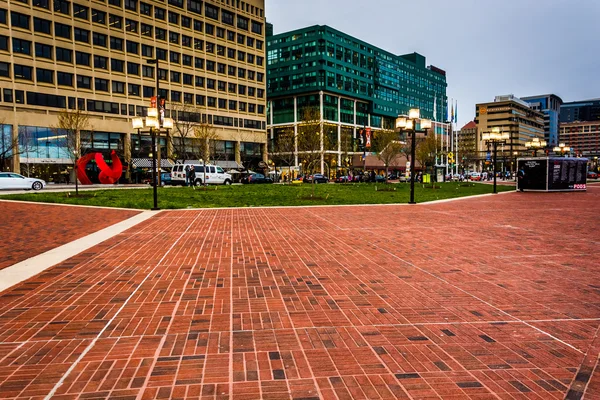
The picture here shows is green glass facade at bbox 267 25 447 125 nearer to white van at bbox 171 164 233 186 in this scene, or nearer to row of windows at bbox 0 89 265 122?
row of windows at bbox 0 89 265 122

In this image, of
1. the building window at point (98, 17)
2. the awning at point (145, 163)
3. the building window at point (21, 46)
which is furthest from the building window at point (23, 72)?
the awning at point (145, 163)

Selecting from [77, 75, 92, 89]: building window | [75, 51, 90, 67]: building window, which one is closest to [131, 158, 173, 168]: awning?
[77, 75, 92, 89]: building window

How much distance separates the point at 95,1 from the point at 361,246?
5678 centimetres

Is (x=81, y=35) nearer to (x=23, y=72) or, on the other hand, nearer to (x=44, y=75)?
(x=44, y=75)

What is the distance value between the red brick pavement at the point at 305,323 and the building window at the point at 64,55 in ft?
166

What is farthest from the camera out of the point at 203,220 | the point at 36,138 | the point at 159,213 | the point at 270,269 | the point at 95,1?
the point at 95,1

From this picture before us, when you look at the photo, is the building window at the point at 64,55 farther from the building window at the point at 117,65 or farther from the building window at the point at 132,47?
the building window at the point at 132,47

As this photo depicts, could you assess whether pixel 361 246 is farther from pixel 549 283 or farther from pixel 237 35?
pixel 237 35

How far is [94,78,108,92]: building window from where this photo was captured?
52.3m

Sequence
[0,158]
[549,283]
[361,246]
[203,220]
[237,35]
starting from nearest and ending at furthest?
[549,283] < [361,246] < [203,220] < [0,158] < [237,35]

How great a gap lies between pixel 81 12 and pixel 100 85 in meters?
8.66

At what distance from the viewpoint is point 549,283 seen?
5.83 meters

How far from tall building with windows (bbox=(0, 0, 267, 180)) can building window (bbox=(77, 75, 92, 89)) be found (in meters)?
0.12

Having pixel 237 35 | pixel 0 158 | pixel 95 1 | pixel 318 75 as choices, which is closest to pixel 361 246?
pixel 0 158
